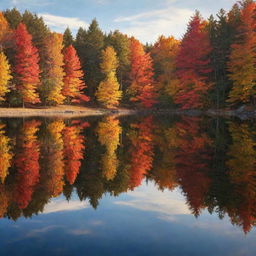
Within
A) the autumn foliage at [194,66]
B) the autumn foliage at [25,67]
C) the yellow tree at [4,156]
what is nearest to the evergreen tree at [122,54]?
the autumn foliage at [194,66]

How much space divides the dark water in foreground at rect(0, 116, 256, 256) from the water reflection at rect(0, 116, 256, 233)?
0.03 meters

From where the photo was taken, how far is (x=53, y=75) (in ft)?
165

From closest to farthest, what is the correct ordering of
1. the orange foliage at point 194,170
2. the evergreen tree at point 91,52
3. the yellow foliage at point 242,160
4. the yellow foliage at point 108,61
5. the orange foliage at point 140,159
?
the orange foliage at point 194,170, the yellow foliage at point 242,160, the orange foliage at point 140,159, the yellow foliage at point 108,61, the evergreen tree at point 91,52

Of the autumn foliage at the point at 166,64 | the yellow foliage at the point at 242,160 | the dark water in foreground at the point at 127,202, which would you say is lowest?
the dark water in foreground at the point at 127,202

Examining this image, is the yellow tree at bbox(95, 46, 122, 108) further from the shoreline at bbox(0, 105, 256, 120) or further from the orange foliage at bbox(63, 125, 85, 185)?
the orange foliage at bbox(63, 125, 85, 185)

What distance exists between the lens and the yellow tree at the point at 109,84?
5594cm

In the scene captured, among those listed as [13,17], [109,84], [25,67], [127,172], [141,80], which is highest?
[13,17]

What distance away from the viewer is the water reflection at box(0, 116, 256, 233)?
23.1ft

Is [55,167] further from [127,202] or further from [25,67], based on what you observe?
[25,67]

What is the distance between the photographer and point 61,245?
500cm

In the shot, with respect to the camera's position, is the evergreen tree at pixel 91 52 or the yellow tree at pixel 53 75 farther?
the evergreen tree at pixel 91 52

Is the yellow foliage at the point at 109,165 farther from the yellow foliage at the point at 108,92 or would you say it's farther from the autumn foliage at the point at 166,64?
the yellow foliage at the point at 108,92

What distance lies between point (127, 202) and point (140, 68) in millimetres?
53420

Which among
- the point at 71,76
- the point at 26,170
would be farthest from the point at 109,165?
the point at 71,76
